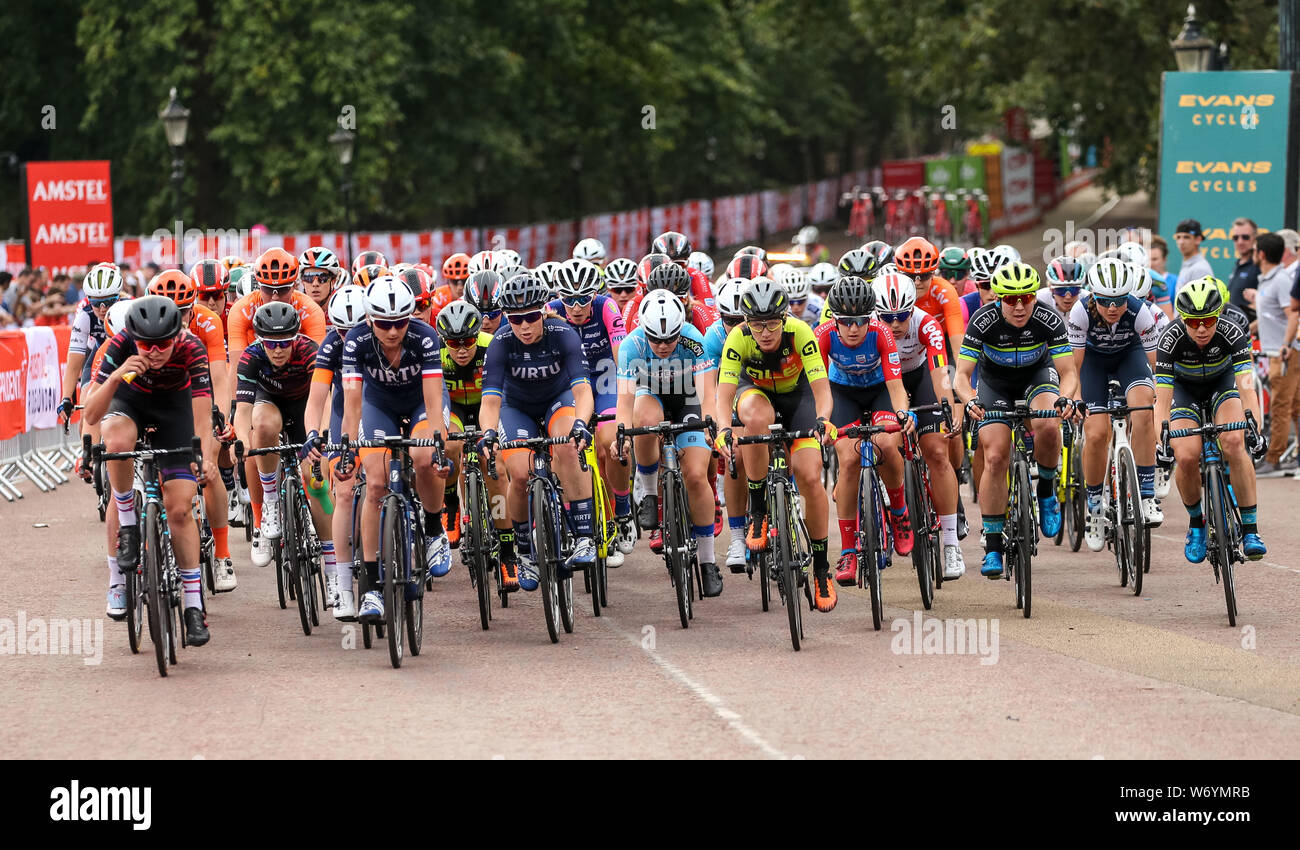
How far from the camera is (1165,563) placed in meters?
13.8

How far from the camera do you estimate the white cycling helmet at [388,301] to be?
10.4 metres

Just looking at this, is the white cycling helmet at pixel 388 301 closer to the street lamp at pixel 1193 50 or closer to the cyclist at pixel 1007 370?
the cyclist at pixel 1007 370

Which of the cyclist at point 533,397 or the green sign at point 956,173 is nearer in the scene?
the cyclist at point 533,397

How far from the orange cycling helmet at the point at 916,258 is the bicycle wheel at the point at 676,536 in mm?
3044

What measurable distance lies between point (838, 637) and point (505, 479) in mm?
2570

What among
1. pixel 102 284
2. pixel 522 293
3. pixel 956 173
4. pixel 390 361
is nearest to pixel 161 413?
pixel 390 361

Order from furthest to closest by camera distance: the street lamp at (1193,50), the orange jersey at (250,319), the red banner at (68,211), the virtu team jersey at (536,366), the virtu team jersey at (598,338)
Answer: the red banner at (68,211), the street lamp at (1193,50), the orange jersey at (250,319), the virtu team jersey at (598,338), the virtu team jersey at (536,366)

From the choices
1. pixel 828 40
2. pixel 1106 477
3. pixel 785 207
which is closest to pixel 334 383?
pixel 1106 477

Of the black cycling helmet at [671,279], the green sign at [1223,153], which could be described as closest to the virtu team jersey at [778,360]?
the black cycling helmet at [671,279]

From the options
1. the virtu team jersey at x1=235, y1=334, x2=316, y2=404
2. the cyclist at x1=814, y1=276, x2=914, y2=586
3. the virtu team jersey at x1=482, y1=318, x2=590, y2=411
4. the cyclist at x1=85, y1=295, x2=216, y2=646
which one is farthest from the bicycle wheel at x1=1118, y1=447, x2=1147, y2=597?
the cyclist at x1=85, y1=295, x2=216, y2=646

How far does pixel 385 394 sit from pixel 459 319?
1.42m

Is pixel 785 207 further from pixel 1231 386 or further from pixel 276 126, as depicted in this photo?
pixel 1231 386

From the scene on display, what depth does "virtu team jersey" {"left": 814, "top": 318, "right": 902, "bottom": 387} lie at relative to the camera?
11562 millimetres

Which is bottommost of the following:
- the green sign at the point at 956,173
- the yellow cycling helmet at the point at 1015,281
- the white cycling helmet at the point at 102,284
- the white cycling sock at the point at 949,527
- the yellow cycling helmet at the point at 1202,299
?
the white cycling sock at the point at 949,527
